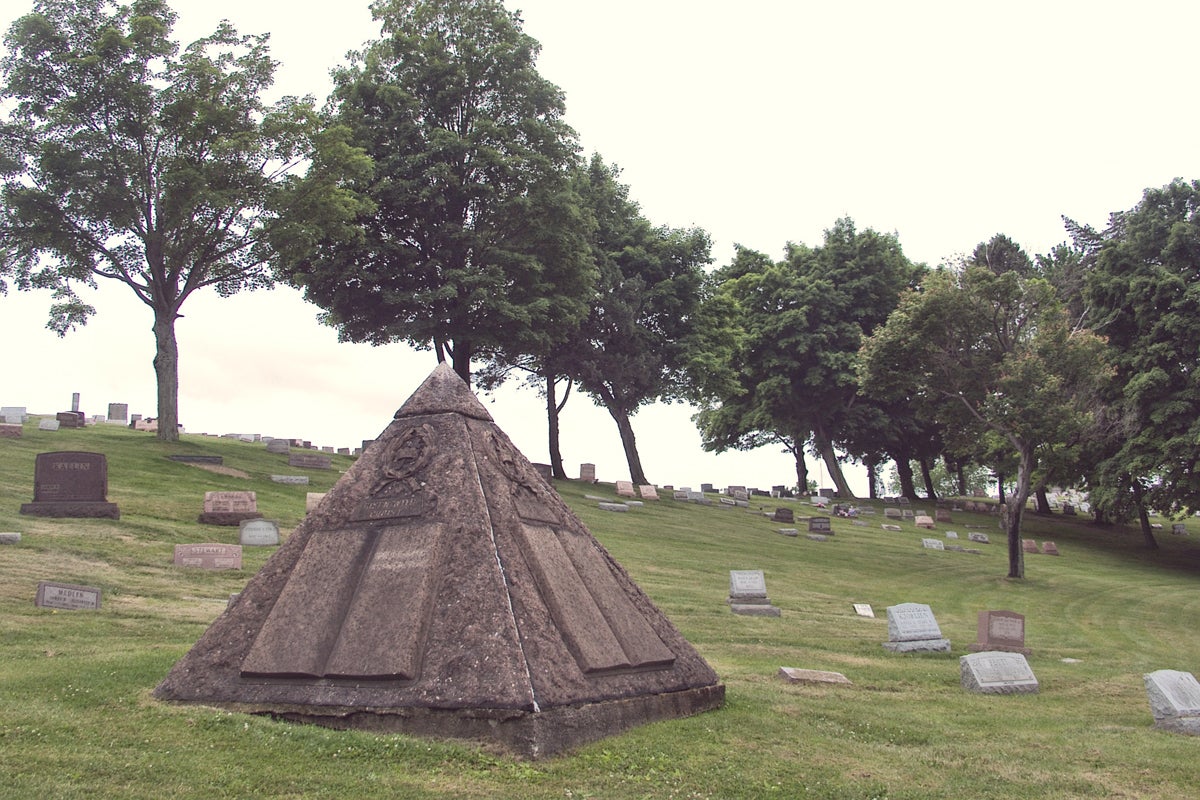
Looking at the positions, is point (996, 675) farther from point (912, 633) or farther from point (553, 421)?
point (553, 421)

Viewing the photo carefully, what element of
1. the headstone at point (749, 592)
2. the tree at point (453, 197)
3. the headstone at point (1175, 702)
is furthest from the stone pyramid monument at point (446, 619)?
the tree at point (453, 197)

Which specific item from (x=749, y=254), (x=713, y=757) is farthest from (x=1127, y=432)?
(x=713, y=757)

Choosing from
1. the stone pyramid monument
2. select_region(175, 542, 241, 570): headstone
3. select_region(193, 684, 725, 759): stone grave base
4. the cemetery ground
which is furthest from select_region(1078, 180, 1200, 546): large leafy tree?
select_region(193, 684, 725, 759): stone grave base

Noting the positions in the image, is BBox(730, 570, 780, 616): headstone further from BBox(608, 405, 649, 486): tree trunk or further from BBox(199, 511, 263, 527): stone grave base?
BBox(608, 405, 649, 486): tree trunk

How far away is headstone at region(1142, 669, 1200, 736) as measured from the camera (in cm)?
977

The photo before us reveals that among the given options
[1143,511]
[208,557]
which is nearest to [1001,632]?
[208,557]

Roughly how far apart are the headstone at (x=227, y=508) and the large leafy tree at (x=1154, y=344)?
31004 millimetres

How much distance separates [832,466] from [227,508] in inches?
1591

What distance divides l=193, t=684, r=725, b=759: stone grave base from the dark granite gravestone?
47.6ft

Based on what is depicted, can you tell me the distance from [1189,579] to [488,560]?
37.2m

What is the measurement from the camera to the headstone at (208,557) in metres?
16.0

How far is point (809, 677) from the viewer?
426 inches

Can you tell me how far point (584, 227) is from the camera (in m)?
37.3

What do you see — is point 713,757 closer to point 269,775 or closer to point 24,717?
point 269,775
